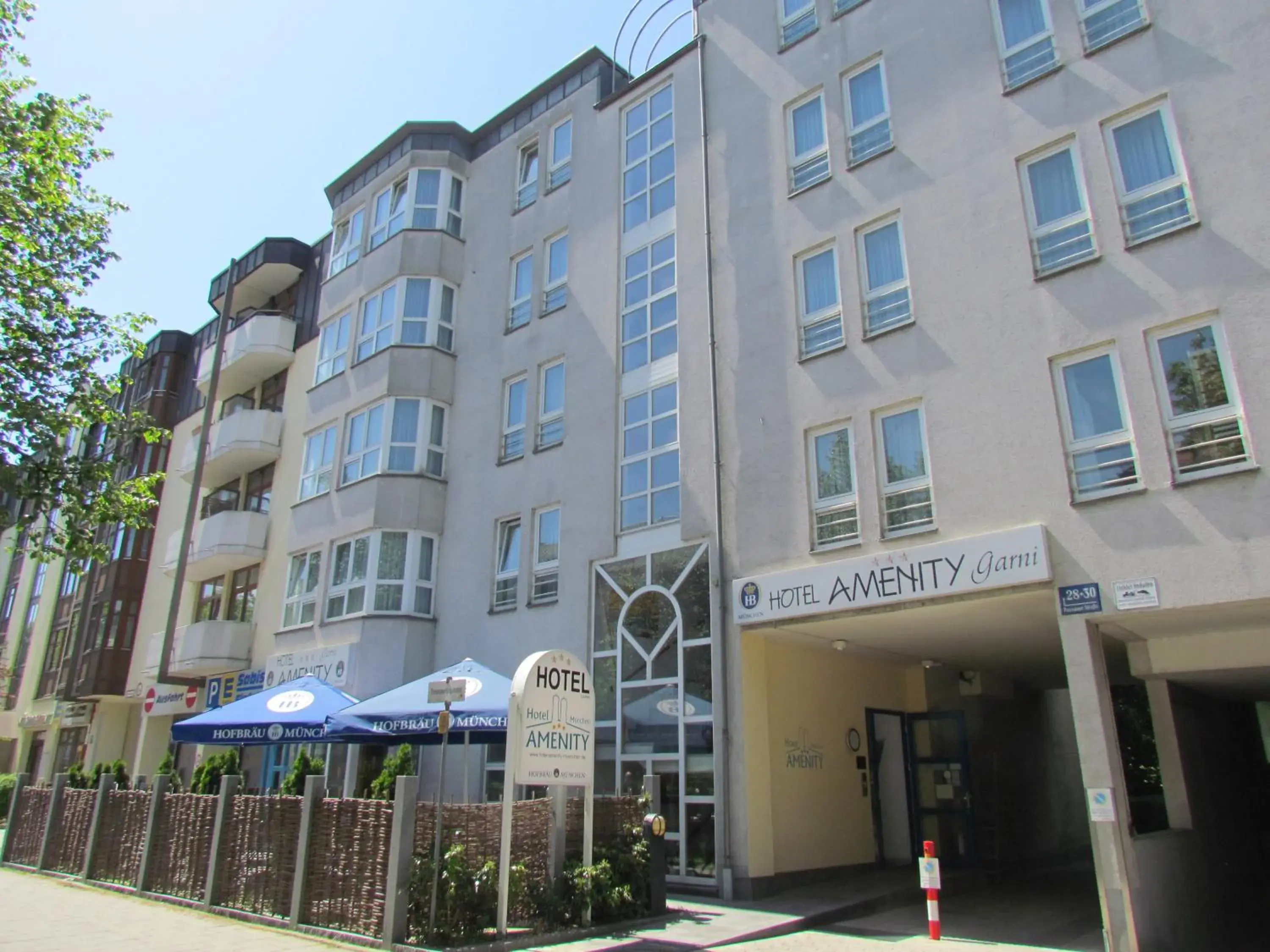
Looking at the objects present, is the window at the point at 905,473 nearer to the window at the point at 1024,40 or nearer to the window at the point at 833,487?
the window at the point at 833,487

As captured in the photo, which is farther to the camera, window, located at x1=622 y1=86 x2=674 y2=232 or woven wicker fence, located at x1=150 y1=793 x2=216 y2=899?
window, located at x1=622 y1=86 x2=674 y2=232

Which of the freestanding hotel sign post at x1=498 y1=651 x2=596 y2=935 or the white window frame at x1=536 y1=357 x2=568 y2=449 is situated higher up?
the white window frame at x1=536 y1=357 x2=568 y2=449

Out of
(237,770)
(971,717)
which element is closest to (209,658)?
(237,770)

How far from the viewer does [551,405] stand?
18.2m

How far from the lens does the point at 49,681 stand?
1331 inches

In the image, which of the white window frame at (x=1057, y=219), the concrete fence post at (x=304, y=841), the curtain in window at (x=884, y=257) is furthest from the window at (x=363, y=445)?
the white window frame at (x=1057, y=219)

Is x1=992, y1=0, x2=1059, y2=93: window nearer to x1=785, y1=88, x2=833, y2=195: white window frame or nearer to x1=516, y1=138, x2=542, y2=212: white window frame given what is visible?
x1=785, y1=88, x2=833, y2=195: white window frame

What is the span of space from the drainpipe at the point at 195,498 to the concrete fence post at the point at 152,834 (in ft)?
35.1

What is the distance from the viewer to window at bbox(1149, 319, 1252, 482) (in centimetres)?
985

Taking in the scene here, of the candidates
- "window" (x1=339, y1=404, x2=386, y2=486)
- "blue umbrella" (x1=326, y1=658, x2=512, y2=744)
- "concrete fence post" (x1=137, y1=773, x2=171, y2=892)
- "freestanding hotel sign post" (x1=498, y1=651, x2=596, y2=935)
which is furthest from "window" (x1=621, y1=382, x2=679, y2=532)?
"concrete fence post" (x1=137, y1=773, x2=171, y2=892)

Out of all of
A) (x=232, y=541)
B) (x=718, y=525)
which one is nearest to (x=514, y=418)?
(x=718, y=525)

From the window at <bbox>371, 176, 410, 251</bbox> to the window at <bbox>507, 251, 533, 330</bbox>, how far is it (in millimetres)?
3719

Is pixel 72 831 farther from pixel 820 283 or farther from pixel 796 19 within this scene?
pixel 796 19

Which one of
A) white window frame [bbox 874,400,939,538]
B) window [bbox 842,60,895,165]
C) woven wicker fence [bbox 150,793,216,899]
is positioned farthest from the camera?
window [bbox 842,60,895,165]
